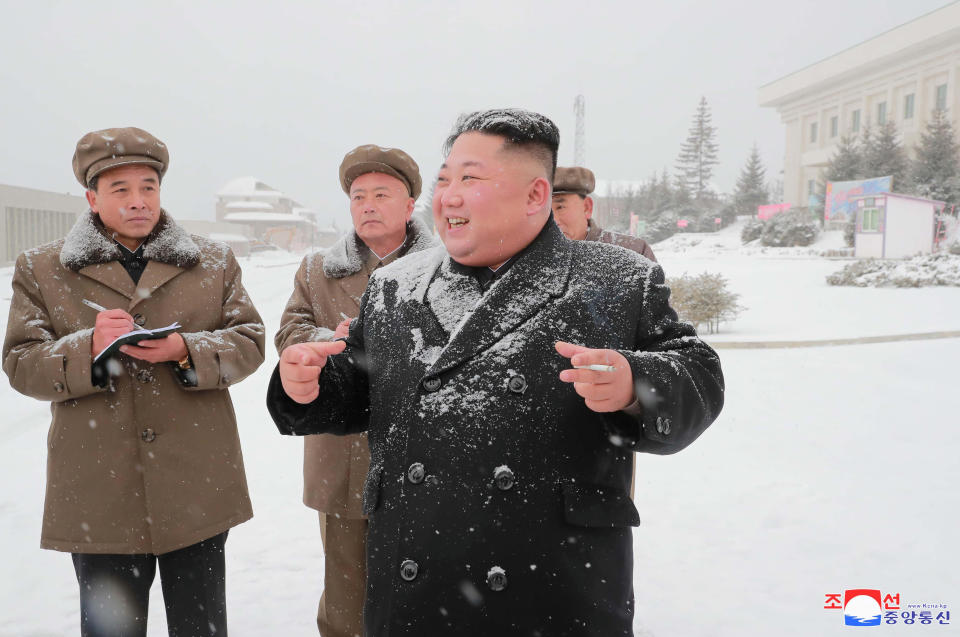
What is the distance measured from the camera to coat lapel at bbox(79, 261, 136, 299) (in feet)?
9.02

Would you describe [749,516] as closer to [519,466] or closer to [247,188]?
[519,466]

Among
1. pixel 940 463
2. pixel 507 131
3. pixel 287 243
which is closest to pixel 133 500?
pixel 507 131

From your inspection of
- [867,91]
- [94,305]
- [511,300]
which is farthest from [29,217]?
[867,91]

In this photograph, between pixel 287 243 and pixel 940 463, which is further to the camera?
pixel 287 243

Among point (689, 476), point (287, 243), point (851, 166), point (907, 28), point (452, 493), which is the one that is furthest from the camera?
point (287, 243)

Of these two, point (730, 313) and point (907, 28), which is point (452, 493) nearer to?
Answer: point (730, 313)

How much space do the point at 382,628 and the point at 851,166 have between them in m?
46.9

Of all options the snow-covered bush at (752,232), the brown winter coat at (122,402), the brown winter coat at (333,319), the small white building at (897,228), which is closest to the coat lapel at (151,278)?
the brown winter coat at (122,402)

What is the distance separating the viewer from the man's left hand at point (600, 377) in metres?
1.46

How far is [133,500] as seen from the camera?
2.70m

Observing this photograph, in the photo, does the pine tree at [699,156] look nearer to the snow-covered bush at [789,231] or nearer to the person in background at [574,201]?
the snow-covered bush at [789,231]

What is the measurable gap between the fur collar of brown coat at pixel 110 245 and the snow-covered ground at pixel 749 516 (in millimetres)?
1960

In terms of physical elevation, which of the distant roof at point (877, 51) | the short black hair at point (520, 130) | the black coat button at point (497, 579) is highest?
the distant roof at point (877, 51)

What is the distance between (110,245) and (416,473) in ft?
5.86
